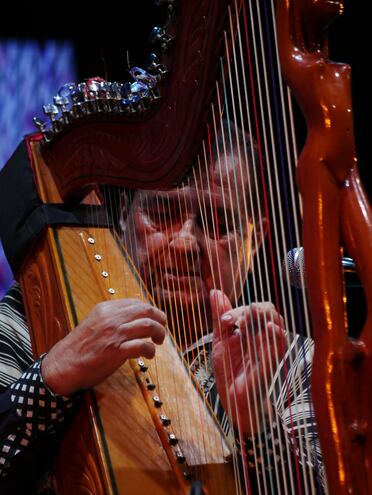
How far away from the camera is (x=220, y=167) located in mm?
1157

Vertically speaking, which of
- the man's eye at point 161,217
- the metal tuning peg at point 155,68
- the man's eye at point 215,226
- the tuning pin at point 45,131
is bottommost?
the man's eye at point 215,226

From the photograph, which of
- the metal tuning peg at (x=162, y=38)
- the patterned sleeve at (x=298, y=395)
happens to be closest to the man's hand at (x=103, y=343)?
Result: the patterned sleeve at (x=298, y=395)

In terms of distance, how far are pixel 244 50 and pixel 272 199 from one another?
0.70 ft

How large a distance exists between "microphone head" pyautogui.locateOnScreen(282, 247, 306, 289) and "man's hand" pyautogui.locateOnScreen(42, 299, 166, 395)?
39 cm

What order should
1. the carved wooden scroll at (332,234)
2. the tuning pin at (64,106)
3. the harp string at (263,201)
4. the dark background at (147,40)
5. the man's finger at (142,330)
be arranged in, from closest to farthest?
the carved wooden scroll at (332,234)
the harp string at (263,201)
the man's finger at (142,330)
the tuning pin at (64,106)
the dark background at (147,40)

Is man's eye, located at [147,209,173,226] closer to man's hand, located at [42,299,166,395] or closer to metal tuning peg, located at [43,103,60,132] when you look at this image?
man's hand, located at [42,299,166,395]

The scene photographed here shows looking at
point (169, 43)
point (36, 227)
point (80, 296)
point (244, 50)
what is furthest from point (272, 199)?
point (36, 227)

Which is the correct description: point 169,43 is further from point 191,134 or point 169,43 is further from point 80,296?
point 80,296

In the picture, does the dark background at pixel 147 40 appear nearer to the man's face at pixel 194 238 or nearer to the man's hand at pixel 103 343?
the man's face at pixel 194 238

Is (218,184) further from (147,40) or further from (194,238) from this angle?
(147,40)

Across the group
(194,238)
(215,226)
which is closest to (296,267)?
(215,226)

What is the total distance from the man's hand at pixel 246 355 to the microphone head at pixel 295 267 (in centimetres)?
4

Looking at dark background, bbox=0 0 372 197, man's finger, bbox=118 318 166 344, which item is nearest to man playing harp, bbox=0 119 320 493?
man's finger, bbox=118 318 166 344

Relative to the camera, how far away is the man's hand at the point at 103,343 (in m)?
1.34
